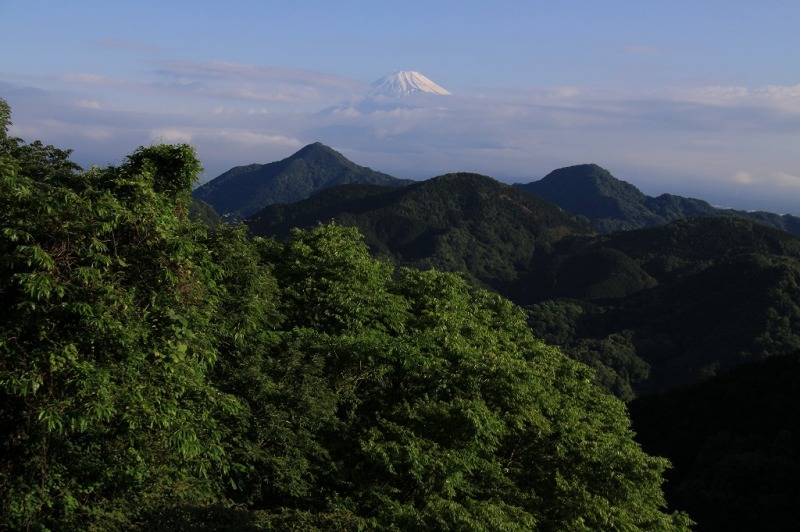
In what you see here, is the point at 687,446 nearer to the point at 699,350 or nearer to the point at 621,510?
the point at 621,510

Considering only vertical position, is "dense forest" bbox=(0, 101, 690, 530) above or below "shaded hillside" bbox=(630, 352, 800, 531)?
above

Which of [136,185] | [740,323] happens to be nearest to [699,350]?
[740,323]

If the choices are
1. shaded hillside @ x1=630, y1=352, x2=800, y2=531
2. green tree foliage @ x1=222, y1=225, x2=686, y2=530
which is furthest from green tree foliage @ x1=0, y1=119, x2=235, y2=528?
shaded hillside @ x1=630, y1=352, x2=800, y2=531

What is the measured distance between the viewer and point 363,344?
1886 centimetres

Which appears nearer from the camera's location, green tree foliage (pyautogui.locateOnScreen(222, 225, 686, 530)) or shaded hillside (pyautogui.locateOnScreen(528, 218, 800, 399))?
green tree foliage (pyautogui.locateOnScreen(222, 225, 686, 530))

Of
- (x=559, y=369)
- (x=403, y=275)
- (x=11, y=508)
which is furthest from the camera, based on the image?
(x=403, y=275)

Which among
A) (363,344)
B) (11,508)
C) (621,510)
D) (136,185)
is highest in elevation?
(136,185)

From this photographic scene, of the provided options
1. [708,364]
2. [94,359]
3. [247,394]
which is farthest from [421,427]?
[708,364]

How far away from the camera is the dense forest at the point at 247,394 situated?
11789 millimetres

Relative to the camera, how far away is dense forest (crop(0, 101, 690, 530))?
11.8 m

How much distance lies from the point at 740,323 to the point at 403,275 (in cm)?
12435

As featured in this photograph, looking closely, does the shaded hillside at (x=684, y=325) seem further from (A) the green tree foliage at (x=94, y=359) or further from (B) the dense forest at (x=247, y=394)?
(A) the green tree foliage at (x=94, y=359)

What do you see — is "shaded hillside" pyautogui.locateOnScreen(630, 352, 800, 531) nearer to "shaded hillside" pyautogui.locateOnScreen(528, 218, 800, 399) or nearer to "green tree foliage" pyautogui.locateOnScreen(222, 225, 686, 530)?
"green tree foliage" pyautogui.locateOnScreen(222, 225, 686, 530)

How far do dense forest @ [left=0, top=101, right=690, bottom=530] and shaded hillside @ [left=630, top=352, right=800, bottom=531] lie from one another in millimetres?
24777
